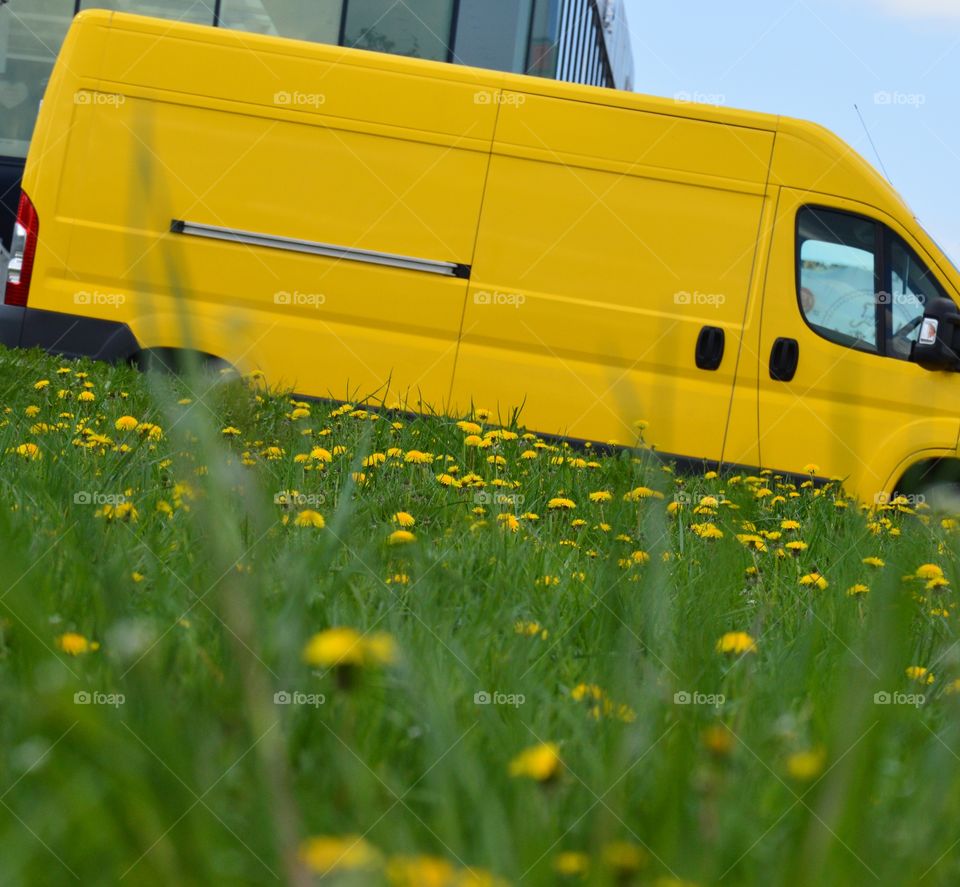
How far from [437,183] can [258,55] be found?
1288 mm

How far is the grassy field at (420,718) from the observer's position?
32.1 inches

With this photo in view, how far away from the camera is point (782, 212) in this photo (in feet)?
22.2

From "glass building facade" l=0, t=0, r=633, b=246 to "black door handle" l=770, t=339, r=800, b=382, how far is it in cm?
1106

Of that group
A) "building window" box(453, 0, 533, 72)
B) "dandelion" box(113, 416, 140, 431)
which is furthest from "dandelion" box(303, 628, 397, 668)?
"building window" box(453, 0, 533, 72)

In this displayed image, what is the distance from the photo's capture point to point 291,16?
16.4 m

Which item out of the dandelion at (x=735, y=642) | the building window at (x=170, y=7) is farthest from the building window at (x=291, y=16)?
the dandelion at (x=735, y=642)

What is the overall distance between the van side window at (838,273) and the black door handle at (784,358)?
7.5 inches

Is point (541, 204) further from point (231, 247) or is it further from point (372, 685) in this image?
point (372, 685)

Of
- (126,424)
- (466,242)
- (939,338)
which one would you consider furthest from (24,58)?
(126,424)

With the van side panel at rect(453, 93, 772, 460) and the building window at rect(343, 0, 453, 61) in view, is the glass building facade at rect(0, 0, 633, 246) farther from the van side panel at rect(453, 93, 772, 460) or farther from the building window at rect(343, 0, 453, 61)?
the van side panel at rect(453, 93, 772, 460)

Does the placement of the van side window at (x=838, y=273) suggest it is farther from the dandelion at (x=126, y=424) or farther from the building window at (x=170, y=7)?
the building window at (x=170, y=7)

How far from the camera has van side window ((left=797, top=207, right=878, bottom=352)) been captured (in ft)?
22.3

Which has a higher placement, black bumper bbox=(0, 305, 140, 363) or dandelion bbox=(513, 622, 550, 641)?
black bumper bbox=(0, 305, 140, 363)

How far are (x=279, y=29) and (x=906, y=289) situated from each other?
12095 millimetres
